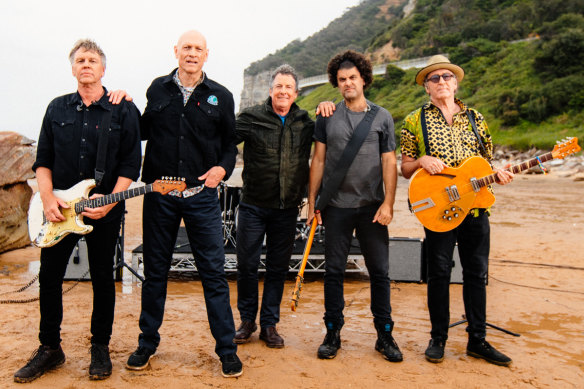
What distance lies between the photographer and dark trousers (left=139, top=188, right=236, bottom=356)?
3.47 metres

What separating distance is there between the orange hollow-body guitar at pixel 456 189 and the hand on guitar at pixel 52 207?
8.52ft

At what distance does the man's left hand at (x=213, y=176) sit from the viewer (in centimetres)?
350

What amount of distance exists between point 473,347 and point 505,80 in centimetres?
3361

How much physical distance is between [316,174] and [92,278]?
191cm

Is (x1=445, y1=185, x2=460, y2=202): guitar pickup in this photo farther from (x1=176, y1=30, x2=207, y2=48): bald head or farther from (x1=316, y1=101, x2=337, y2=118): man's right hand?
(x1=176, y1=30, x2=207, y2=48): bald head

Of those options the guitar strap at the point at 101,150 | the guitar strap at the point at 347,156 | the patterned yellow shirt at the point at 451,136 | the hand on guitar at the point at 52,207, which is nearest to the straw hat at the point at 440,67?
the patterned yellow shirt at the point at 451,136

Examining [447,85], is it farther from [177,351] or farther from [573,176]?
[573,176]

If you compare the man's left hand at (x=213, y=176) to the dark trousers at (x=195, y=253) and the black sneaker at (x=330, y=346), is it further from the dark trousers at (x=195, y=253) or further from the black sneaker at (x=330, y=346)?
the black sneaker at (x=330, y=346)

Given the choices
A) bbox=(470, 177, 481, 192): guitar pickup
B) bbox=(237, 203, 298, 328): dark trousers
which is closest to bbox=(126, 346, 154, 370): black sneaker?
bbox=(237, 203, 298, 328): dark trousers


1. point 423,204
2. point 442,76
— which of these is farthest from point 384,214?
point 442,76

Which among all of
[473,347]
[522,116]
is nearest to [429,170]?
[473,347]

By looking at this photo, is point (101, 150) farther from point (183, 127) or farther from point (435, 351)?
point (435, 351)

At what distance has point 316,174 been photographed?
3.99 m

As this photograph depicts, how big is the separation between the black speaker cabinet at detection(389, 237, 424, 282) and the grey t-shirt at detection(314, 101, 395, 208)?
8.99 ft
